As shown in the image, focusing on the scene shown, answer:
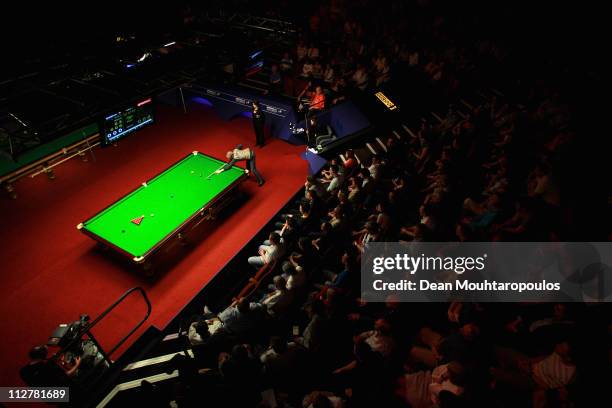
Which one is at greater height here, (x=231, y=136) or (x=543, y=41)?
(x=543, y=41)

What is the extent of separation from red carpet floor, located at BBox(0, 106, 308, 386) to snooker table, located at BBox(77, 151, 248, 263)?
0.62m

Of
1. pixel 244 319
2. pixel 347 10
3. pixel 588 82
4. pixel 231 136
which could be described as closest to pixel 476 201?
pixel 244 319

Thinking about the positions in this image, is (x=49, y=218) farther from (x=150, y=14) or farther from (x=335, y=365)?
(x=335, y=365)

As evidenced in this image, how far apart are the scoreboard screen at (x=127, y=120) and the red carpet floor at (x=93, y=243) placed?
1621mm

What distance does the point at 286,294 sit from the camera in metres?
5.03

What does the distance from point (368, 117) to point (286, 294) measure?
5994 mm

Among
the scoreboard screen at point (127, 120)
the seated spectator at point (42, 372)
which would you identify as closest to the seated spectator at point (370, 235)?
the seated spectator at point (42, 372)

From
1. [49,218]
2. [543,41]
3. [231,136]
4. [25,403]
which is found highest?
[543,41]

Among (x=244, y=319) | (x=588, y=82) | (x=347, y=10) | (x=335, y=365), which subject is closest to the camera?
(x=335, y=365)

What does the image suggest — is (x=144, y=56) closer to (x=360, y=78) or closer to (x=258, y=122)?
(x=258, y=122)

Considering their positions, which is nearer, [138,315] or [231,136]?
[138,315]

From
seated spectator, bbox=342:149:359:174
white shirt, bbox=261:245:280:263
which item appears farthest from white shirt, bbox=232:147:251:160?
white shirt, bbox=261:245:280:263

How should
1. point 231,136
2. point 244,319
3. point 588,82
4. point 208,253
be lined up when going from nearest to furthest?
point 244,319, point 208,253, point 588,82, point 231,136

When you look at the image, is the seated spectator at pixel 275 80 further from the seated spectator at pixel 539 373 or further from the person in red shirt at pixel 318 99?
the seated spectator at pixel 539 373
